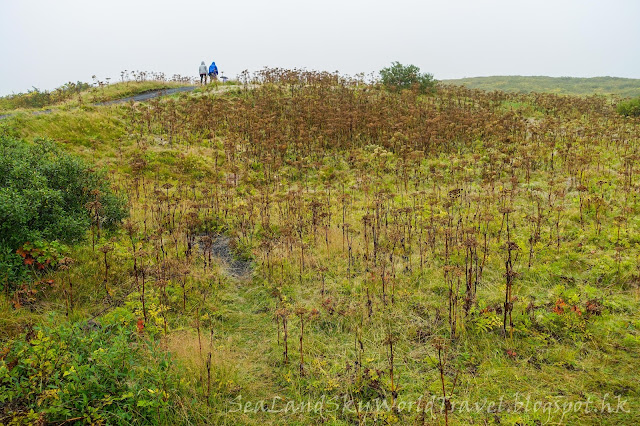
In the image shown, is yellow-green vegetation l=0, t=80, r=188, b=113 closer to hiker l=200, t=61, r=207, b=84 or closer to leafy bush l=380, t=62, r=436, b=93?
hiker l=200, t=61, r=207, b=84

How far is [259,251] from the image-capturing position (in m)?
7.38

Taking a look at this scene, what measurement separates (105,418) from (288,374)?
74.1 inches

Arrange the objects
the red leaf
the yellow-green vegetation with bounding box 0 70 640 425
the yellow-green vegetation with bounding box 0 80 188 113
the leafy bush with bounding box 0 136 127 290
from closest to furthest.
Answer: the yellow-green vegetation with bounding box 0 70 640 425 → the red leaf → the leafy bush with bounding box 0 136 127 290 → the yellow-green vegetation with bounding box 0 80 188 113

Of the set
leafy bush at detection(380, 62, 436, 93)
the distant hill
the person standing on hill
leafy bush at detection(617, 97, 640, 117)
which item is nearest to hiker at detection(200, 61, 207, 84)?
the person standing on hill

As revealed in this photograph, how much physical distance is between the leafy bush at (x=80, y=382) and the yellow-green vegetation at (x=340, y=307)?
0.02 metres

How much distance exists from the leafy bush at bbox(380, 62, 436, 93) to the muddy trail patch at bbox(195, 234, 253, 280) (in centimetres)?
1656

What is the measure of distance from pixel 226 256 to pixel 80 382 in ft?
14.4

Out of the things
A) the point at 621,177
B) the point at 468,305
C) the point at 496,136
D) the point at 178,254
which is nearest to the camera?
the point at 468,305

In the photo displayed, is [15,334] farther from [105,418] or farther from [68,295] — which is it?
[105,418]

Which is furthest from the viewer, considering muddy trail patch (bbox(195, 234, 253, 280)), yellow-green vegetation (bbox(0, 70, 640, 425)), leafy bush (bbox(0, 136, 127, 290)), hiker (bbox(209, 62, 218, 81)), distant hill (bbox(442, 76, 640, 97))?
distant hill (bbox(442, 76, 640, 97))

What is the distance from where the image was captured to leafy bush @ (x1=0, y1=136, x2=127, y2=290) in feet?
16.1

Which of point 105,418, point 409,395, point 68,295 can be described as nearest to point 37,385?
point 105,418

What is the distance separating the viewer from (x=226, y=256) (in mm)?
7582

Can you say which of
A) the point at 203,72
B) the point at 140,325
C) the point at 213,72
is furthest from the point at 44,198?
the point at 213,72
